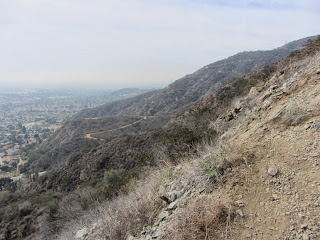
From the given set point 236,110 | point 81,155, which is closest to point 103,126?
point 81,155

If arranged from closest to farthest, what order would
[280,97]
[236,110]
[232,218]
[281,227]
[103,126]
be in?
[281,227] < [232,218] < [280,97] < [236,110] < [103,126]

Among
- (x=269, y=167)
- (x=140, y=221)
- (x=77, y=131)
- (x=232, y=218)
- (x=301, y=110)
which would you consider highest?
(x=301, y=110)

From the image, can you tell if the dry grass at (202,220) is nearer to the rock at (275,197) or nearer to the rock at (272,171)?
the rock at (275,197)

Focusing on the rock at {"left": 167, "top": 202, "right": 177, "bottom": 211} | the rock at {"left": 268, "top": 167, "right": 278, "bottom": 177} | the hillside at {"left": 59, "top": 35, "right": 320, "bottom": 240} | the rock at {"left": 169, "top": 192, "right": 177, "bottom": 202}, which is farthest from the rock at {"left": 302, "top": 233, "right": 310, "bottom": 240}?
the rock at {"left": 169, "top": 192, "right": 177, "bottom": 202}

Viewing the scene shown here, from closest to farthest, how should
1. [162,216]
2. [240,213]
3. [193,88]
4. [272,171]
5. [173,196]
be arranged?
[240,213] → [272,171] → [162,216] → [173,196] → [193,88]

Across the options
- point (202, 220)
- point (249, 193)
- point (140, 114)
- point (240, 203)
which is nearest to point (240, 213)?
point (240, 203)

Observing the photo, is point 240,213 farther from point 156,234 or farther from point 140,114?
point 140,114

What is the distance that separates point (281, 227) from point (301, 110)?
8.56 feet

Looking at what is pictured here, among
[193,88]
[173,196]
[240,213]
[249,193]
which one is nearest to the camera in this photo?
[240,213]

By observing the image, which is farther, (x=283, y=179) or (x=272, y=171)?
(x=272, y=171)

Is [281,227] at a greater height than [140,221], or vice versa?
[281,227]

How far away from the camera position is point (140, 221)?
131 inches

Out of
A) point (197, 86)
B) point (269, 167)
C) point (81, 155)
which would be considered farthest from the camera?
point (197, 86)

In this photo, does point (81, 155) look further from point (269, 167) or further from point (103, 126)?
point (269, 167)
